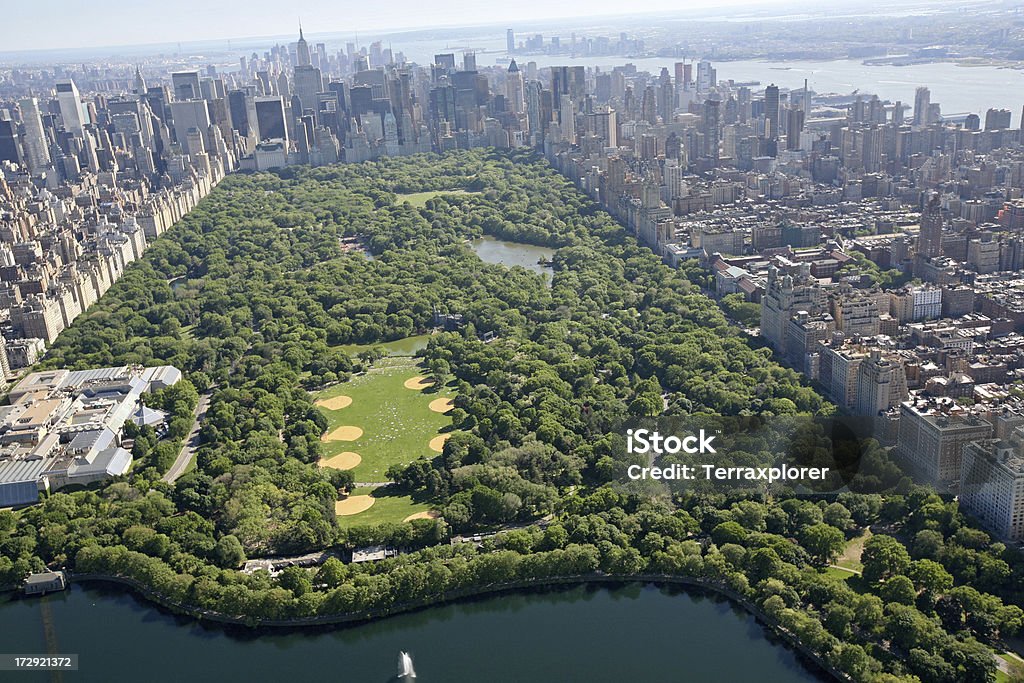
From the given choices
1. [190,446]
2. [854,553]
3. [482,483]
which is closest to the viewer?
[854,553]

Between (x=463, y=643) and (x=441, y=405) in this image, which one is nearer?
(x=463, y=643)

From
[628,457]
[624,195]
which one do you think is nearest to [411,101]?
[624,195]

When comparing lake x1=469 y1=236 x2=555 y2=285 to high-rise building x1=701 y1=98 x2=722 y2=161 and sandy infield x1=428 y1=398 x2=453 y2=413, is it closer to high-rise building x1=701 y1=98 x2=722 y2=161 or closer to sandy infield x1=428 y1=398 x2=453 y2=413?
sandy infield x1=428 y1=398 x2=453 y2=413

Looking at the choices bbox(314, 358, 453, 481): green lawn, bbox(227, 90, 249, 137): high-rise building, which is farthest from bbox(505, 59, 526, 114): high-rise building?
bbox(314, 358, 453, 481): green lawn

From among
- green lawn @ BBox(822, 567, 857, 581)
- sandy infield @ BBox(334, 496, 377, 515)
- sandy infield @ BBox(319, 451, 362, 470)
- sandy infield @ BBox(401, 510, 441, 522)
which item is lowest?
green lawn @ BBox(822, 567, 857, 581)

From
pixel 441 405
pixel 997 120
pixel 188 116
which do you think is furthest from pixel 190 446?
pixel 188 116

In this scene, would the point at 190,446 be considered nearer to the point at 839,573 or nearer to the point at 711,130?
the point at 839,573
